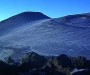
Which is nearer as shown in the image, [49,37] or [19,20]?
[49,37]

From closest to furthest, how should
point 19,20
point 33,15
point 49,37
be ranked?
1. point 49,37
2. point 19,20
3. point 33,15

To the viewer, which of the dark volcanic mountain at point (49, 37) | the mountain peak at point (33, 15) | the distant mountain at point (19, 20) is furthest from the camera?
the mountain peak at point (33, 15)

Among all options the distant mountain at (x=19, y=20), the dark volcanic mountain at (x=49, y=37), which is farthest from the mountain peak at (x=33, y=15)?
the dark volcanic mountain at (x=49, y=37)

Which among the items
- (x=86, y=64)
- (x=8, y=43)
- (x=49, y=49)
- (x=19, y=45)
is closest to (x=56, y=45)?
(x=49, y=49)

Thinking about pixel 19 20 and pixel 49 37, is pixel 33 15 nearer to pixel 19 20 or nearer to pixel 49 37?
pixel 19 20

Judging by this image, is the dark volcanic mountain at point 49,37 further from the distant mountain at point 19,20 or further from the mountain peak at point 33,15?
the mountain peak at point 33,15

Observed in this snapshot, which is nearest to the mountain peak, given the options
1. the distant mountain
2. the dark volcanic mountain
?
the distant mountain

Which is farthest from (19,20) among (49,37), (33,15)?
(49,37)

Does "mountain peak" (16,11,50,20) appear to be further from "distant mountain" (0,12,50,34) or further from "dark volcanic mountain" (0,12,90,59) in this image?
"dark volcanic mountain" (0,12,90,59)
